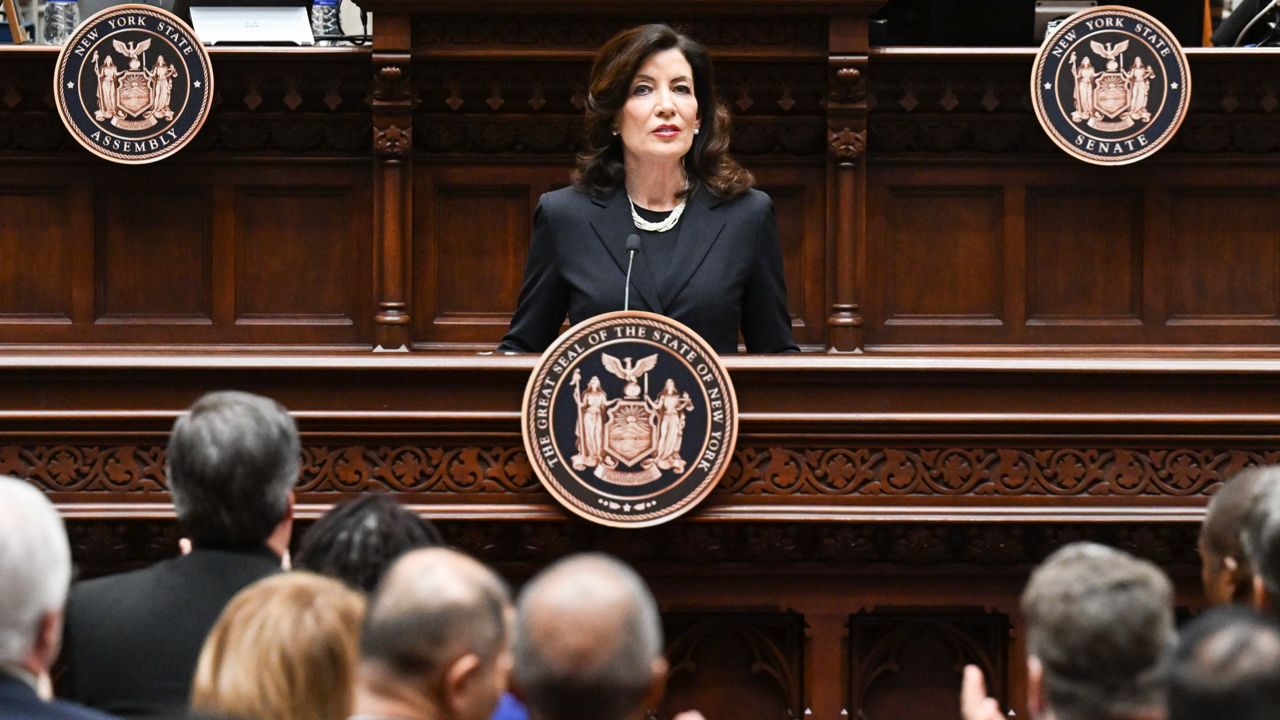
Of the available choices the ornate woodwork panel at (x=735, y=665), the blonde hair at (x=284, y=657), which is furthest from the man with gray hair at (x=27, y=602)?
the ornate woodwork panel at (x=735, y=665)

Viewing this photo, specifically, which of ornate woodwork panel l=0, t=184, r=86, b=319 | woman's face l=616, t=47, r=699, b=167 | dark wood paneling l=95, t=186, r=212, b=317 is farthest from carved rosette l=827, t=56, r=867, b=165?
ornate woodwork panel l=0, t=184, r=86, b=319

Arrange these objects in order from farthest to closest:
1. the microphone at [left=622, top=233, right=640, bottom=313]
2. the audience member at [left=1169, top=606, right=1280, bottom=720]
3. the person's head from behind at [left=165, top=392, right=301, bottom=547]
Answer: the microphone at [left=622, top=233, right=640, bottom=313]
the person's head from behind at [left=165, top=392, right=301, bottom=547]
the audience member at [left=1169, top=606, right=1280, bottom=720]

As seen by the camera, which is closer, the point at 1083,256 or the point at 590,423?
the point at 590,423

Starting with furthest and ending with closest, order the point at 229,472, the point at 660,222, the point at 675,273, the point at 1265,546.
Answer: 1. the point at 660,222
2. the point at 675,273
3. the point at 229,472
4. the point at 1265,546

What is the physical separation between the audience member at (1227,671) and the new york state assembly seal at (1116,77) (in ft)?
15.1

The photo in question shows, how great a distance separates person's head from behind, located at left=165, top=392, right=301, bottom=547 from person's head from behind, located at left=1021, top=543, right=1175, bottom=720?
123 cm

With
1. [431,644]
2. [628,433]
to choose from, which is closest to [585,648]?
[431,644]

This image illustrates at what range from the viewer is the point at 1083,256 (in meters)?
6.50

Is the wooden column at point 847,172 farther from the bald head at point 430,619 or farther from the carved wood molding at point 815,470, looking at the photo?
the bald head at point 430,619

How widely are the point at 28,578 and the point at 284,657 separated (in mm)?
332

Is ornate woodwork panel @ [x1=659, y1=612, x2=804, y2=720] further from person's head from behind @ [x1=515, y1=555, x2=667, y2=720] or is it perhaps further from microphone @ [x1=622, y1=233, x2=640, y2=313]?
person's head from behind @ [x1=515, y1=555, x2=667, y2=720]

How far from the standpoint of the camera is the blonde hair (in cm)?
221

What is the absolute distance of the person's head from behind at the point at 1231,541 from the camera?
2533mm

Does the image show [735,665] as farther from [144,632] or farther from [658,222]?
[144,632]
